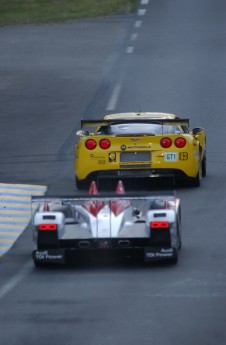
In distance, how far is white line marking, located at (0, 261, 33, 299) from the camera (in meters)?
13.9

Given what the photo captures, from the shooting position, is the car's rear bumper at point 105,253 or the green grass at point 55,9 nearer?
the car's rear bumper at point 105,253

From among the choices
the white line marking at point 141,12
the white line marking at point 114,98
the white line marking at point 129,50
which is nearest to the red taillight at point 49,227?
the white line marking at point 114,98

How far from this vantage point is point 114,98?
1259 inches

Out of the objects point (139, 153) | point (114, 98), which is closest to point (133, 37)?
point (114, 98)

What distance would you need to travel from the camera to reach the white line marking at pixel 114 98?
1209 inches

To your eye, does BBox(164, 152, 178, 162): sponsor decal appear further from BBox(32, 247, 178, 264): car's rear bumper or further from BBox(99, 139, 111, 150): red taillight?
BBox(32, 247, 178, 264): car's rear bumper

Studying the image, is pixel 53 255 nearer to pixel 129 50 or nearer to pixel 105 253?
pixel 105 253

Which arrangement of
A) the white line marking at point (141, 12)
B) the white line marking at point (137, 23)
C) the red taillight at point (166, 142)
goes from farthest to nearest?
1. the white line marking at point (141, 12)
2. the white line marking at point (137, 23)
3. the red taillight at point (166, 142)

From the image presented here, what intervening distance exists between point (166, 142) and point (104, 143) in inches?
37.9

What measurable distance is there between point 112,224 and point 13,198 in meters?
6.18

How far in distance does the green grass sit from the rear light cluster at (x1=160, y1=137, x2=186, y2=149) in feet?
80.5

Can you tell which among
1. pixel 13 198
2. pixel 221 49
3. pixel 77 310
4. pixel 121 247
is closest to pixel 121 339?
pixel 77 310

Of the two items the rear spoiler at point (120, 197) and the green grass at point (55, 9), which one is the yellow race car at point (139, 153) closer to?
the rear spoiler at point (120, 197)

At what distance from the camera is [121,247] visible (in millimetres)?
14852
